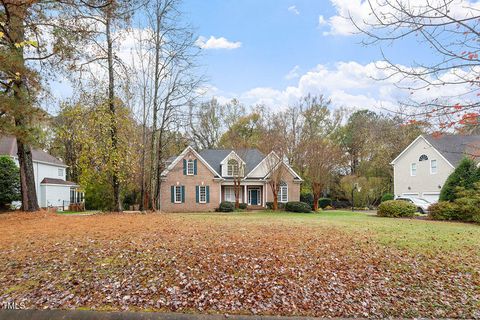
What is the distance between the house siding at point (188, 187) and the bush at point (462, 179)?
17030mm

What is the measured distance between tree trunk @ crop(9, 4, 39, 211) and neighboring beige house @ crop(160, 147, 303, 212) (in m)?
12.2

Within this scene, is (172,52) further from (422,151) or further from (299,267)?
(422,151)

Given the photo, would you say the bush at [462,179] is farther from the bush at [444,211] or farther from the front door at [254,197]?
the front door at [254,197]

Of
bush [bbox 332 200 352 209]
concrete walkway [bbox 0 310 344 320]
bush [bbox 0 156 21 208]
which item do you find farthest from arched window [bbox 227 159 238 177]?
concrete walkway [bbox 0 310 344 320]

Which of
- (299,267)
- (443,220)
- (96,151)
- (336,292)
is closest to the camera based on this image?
(336,292)

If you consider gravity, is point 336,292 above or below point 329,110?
below

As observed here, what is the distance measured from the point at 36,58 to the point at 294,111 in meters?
28.0

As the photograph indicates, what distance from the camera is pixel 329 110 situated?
39094mm

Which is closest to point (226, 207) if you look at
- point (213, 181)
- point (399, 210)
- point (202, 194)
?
point (202, 194)

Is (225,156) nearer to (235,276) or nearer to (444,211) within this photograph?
(444,211)


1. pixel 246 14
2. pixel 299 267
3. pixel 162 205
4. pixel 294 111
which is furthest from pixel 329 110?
pixel 299 267

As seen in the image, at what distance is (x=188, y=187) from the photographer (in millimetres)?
26578

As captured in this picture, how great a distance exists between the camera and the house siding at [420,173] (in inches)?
998

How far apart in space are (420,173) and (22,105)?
97.2 ft
